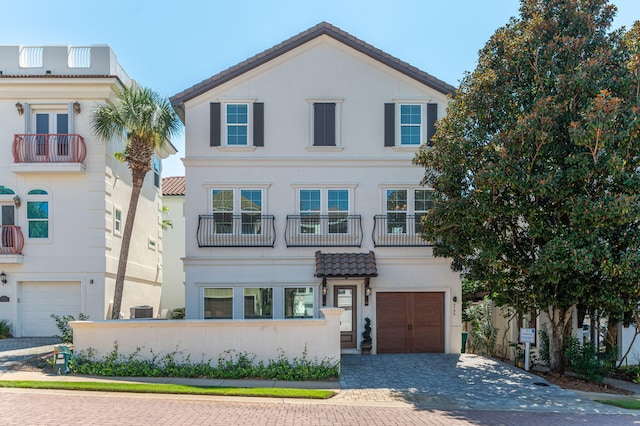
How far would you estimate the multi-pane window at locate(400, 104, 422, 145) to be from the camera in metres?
18.3

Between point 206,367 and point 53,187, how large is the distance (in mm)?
10190

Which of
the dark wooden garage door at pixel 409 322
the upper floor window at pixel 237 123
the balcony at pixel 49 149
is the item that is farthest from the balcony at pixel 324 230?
the balcony at pixel 49 149

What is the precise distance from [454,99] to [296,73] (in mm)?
5813

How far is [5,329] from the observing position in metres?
18.1

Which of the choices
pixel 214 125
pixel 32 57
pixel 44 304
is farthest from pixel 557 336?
pixel 32 57

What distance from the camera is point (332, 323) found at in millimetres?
13609

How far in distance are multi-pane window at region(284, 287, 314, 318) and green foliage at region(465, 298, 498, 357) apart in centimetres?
689

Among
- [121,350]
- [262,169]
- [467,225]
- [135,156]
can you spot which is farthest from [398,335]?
[135,156]

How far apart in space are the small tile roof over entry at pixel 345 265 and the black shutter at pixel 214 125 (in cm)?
535

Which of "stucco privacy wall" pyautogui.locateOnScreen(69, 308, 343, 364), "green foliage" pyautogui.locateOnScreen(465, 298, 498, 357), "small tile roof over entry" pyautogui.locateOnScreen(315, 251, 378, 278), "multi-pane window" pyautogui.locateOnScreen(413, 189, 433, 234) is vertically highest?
"multi-pane window" pyautogui.locateOnScreen(413, 189, 433, 234)

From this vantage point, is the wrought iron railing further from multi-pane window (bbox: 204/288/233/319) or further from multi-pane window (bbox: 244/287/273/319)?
multi-pane window (bbox: 244/287/273/319)

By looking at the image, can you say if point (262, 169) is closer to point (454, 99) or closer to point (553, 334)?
point (454, 99)

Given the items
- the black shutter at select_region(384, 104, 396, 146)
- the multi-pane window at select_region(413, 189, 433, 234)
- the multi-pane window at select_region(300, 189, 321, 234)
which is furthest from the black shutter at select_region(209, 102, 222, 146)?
the multi-pane window at select_region(413, 189, 433, 234)

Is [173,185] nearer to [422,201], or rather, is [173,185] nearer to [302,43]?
[302,43]
